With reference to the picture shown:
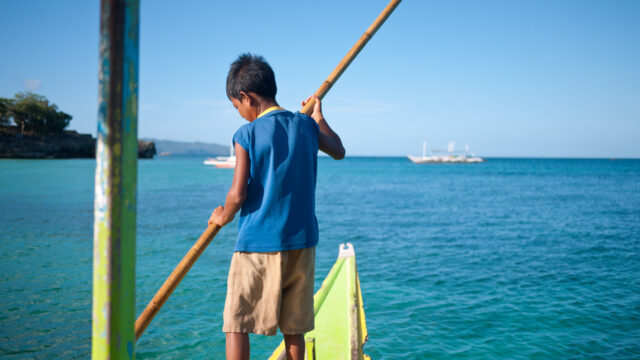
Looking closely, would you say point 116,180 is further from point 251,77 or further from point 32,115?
point 32,115

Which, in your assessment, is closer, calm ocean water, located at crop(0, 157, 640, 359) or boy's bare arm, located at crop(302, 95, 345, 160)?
boy's bare arm, located at crop(302, 95, 345, 160)

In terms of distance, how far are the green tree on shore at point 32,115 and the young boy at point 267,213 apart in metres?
84.8

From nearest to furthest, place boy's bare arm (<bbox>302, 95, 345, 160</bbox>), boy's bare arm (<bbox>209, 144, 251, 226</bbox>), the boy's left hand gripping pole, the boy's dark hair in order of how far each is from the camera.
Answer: the boy's left hand gripping pole → boy's bare arm (<bbox>209, 144, 251, 226</bbox>) → the boy's dark hair → boy's bare arm (<bbox>302, 95, 345, 160</bbox>)

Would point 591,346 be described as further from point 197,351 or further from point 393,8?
point 393,8

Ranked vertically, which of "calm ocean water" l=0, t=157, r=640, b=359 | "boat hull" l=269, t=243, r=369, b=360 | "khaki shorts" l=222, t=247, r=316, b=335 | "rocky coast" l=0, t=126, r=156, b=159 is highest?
"rocky coast" l=0, t=126, r=156, b=159

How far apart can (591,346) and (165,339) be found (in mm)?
6712

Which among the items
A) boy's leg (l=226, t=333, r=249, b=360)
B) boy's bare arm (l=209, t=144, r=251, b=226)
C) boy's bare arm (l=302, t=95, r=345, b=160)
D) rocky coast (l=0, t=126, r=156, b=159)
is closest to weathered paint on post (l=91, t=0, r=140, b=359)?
boy's bare arm (l=209, t=144, r=251, b=226)

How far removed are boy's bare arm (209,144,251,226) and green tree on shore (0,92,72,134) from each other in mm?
84867

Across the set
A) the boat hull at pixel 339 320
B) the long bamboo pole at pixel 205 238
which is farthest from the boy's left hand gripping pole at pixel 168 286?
the boat hull at pixel 339 320

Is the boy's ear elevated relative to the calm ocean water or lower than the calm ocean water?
elevated

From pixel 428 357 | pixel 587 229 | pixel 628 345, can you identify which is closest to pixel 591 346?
pixel 628 345

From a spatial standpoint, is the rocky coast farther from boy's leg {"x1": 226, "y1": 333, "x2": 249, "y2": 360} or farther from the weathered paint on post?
the weathered paint on post

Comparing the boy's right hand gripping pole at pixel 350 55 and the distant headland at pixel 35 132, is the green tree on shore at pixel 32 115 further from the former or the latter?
the boy's right hand gripping pole at pixel 350 55

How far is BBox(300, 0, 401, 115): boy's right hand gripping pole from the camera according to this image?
251 centimetres
